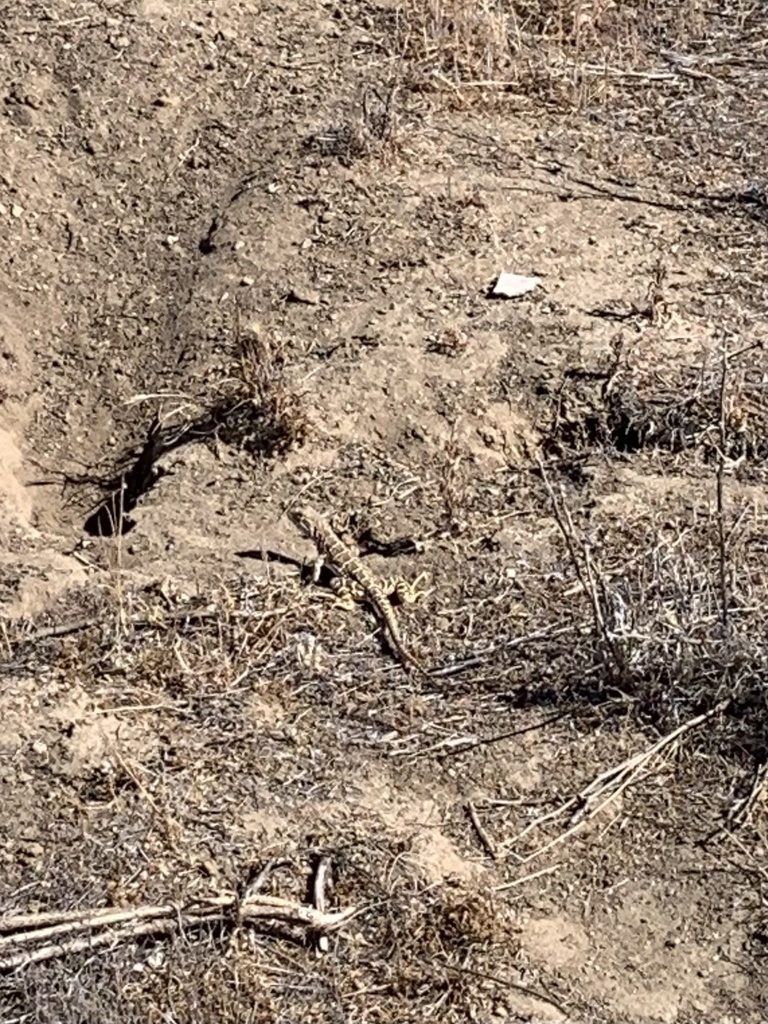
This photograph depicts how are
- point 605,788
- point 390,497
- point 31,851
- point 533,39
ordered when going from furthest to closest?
point 533,39
point 390,497
point 605,788
point 31,851

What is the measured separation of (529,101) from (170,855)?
13.0ft

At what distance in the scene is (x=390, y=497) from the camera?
517 centimetres

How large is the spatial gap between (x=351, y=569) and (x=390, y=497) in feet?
1.47

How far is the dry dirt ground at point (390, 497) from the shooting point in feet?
12.7

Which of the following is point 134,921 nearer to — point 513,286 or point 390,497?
point 390,497

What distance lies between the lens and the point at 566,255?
6039 mm

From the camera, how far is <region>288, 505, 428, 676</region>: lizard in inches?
180

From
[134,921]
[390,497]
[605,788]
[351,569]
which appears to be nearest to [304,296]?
[390,497]

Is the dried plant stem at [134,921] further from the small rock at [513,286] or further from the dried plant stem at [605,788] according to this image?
the small rock at [513,286]

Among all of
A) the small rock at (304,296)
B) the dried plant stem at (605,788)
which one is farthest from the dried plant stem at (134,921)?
the small rock at (304,296)

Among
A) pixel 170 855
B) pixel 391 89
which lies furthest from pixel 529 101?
pixel 170 855

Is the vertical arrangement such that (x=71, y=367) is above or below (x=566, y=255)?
below

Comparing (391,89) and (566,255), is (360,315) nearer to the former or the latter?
(566,255)

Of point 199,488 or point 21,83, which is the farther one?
point 21,83
